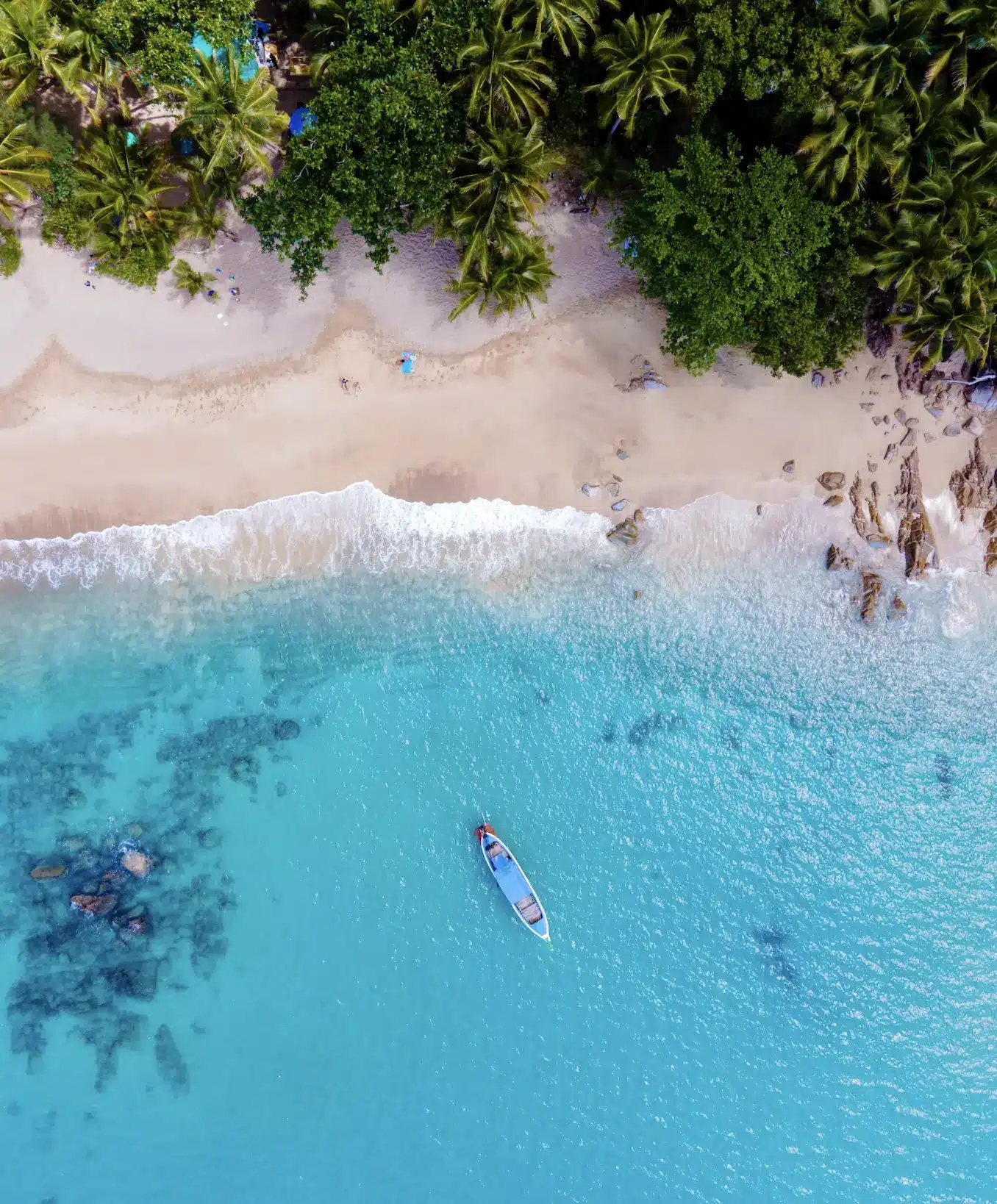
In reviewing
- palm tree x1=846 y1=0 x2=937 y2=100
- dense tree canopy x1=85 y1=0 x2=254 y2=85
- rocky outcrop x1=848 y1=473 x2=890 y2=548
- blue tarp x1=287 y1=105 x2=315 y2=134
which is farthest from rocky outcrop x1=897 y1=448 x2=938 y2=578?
dense tree canopy x1=85 y1=0 x2=254 y2=85

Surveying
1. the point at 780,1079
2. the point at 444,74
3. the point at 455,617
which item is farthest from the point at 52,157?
the point at 780,1079

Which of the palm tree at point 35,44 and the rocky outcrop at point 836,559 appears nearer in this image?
the palm tree at point 35,44

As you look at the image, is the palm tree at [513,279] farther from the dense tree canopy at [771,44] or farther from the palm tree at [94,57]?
the palm tree at [94,57]

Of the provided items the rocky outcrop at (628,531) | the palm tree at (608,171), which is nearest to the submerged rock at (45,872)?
the rocky outcrop at (628,531)

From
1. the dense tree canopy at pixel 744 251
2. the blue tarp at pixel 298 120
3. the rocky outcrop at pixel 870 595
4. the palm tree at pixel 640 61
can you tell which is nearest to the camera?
the palm tree at pixel 640 61

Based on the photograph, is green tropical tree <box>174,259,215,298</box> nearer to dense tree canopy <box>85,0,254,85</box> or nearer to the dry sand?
the dry sand

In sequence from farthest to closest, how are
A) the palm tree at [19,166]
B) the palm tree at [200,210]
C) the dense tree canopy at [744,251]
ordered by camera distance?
the palm tree at [200,210] < the dense tree canopy at [744,251] < the palm tree at [19,166]

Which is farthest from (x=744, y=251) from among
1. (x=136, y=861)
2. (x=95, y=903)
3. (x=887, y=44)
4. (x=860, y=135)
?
(x=95, y=903)
